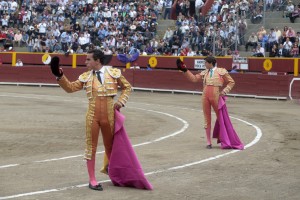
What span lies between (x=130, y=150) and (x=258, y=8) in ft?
75.1

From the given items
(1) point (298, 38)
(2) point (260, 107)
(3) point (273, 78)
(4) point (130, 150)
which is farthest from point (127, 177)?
(1) point (298, 38)

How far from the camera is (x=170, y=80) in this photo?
27344 mm

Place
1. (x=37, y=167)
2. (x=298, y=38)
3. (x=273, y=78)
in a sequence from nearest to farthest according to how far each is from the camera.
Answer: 1. (x=37, y=167)
2. (x=273, y=78)
3. (x=298, y=38)

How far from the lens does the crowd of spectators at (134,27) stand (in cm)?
2825

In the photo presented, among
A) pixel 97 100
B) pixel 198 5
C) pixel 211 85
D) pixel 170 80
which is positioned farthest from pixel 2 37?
pixel 97 100

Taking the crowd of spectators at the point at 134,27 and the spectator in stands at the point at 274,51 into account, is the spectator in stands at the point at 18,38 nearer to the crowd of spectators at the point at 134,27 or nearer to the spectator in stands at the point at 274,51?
the crowd of spectators at the point at 134,27

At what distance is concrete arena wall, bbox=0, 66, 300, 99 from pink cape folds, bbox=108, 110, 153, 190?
16.8m

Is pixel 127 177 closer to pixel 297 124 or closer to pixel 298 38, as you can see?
pixel 297 124

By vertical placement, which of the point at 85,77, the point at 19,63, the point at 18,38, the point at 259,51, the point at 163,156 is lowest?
the point at 163,156

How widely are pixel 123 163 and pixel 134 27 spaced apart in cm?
2468

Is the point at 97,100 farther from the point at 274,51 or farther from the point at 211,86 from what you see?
the point at 274,51

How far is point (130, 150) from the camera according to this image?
7.64 m

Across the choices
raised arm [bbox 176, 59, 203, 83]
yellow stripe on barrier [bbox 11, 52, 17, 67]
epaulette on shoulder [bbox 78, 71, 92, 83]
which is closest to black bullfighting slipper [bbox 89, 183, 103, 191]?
epaulette on shoulder [bbox 78, 71, 92, 83]

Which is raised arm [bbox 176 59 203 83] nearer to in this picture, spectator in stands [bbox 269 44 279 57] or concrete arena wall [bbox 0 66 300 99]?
concrete arena wall [bbox 0 66 300 99]
